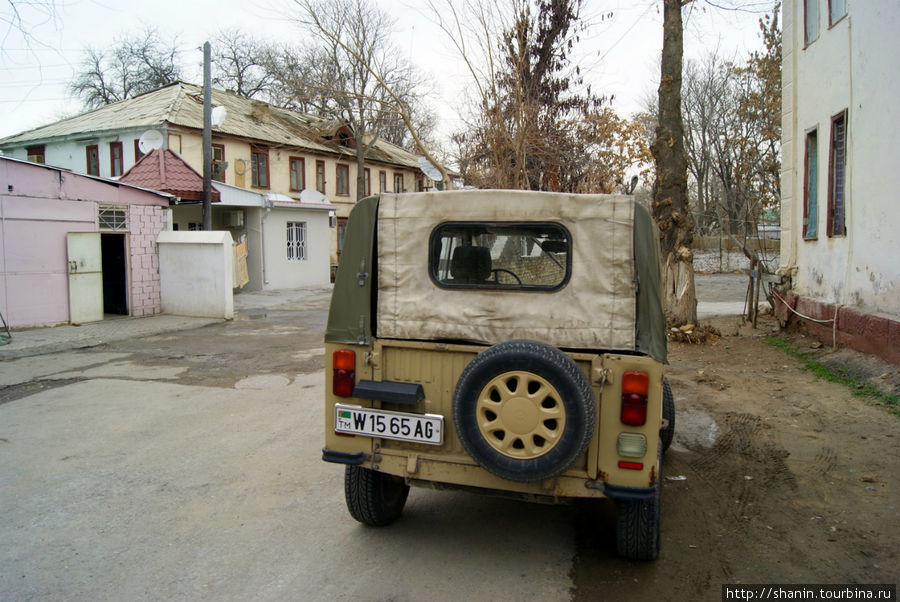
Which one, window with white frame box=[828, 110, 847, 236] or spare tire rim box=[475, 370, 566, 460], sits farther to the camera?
window with white frame box=[828, 110, 847, 236]

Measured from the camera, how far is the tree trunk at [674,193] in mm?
10711

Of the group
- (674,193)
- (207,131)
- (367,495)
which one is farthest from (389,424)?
(207,131)

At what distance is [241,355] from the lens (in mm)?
10258

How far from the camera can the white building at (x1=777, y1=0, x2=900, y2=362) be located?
751 centimetres

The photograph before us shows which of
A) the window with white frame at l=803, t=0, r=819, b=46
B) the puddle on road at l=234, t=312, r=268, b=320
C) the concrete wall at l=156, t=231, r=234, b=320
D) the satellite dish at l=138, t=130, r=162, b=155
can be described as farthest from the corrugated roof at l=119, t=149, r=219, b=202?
the window with white frame at l=803, t=0, r=819, b=46

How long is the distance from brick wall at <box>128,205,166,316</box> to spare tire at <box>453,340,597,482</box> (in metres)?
13.4

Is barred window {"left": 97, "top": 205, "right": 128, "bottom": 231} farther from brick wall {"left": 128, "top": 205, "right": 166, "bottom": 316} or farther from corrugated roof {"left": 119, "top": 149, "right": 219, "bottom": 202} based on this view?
corrugated roof {"left": 119, "top": 149, "right": 219, "bottom": 202}

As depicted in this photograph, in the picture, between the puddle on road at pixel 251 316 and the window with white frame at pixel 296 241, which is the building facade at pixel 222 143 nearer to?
the window with white frame at pixel 296 241

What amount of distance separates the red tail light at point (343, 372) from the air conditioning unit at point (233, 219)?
820 inches

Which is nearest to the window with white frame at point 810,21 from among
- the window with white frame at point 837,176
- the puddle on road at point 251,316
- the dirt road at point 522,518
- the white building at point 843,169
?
the white building at point 843,169

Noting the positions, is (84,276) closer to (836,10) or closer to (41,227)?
(41,227)

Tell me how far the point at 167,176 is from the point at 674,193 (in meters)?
14.1

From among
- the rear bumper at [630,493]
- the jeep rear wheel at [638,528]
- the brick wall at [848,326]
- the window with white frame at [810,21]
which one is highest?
the window with white frame at [810,21]

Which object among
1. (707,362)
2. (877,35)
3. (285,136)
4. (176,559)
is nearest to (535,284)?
(176,559)
